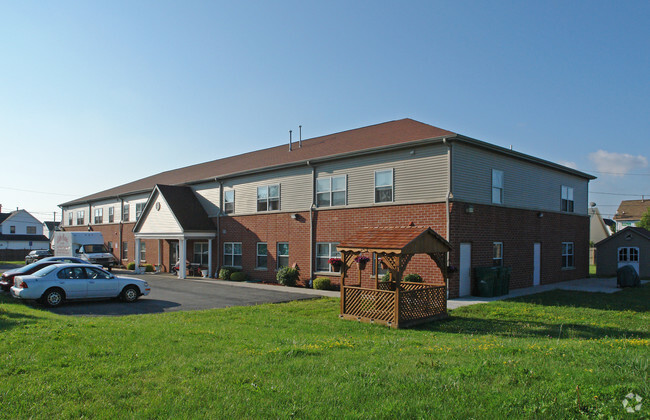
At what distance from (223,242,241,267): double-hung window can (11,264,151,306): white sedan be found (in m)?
10.8

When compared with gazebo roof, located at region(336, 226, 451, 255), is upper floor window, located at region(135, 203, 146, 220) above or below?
above

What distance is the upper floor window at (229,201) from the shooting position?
98.4ft

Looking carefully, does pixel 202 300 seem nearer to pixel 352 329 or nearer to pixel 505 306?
pixel 352 329

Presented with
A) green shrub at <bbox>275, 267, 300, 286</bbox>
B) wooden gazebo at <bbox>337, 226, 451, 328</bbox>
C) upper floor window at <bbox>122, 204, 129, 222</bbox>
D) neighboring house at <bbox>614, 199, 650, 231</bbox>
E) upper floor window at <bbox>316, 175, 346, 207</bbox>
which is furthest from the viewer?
neighboring house at <bbox>614, 199, 650, 231</bbox>

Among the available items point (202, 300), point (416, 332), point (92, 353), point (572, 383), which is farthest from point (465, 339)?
point (202, 300)

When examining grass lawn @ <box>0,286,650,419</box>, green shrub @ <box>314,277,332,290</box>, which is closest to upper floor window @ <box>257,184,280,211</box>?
green shrub @ <box>314,277,332,290</box>

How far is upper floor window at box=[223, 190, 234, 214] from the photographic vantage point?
98.4 ft

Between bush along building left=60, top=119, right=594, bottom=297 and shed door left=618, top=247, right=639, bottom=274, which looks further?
shed door left=618, top=247, right=639, bottom=274

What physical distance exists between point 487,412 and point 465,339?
5.97 meters

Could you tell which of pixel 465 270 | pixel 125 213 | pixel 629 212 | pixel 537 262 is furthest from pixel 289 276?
pixel 629 212

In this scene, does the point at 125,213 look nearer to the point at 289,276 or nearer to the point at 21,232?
the point at 289,276

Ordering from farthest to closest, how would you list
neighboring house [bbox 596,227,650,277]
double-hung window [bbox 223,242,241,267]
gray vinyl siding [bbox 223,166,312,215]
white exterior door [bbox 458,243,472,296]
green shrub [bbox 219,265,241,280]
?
neighboring house [bbox 596,227,650,277] < double-hung window [bbox 223,242,241,267] < green shrub [bbox 219,265,241,280] < gray vinyl siding [bbox 223,166,312,215] < white exterior door [bbox 458,243,472,296]

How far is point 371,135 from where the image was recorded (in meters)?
25.1

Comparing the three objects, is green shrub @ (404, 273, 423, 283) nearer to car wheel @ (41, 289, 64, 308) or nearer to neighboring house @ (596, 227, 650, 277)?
car wheel @ (41, 289, 64, 308)
